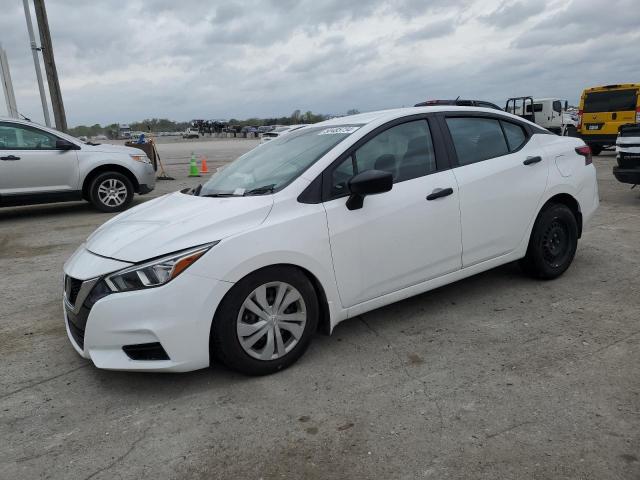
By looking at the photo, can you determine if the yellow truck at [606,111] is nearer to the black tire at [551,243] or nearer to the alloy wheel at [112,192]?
the black tire at [551,243]

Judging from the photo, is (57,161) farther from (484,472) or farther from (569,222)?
(484,472)

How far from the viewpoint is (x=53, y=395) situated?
3.05 m

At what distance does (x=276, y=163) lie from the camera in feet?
12.3

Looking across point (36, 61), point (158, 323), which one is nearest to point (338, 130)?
point (158, 323)

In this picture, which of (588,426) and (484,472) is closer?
(484,472)

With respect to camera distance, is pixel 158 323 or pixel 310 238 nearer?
pixel 158 323

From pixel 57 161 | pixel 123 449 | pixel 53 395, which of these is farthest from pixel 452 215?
pixel 57 161

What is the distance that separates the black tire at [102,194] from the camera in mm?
8805

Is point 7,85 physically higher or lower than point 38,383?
higher

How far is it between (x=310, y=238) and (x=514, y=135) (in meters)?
2.30

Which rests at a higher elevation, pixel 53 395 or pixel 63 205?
pixel 63 205

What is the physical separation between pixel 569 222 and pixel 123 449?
3.97 metres

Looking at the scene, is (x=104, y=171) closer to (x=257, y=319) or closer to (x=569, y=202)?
(x=257, y=319)

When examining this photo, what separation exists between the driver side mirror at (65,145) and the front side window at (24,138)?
9cm
